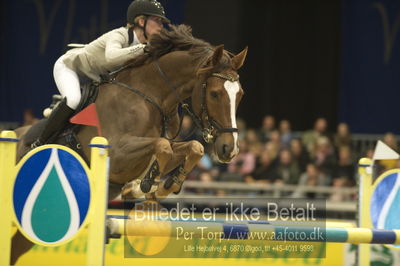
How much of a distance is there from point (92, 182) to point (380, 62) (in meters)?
8.49

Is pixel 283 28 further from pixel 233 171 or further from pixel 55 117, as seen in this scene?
pixel 55 117

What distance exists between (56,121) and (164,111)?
758 mm

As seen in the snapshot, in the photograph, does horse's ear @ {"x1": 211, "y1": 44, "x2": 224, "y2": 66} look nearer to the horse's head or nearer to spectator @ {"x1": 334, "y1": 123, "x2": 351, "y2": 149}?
the horse's head

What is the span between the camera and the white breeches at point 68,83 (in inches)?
185

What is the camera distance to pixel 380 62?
1123cm

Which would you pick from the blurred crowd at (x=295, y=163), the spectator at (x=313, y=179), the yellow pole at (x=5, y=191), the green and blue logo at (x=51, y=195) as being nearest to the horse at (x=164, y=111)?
the green and blue logo at (x=51, y=195)

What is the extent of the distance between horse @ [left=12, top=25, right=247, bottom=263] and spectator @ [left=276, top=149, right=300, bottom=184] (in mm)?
4269

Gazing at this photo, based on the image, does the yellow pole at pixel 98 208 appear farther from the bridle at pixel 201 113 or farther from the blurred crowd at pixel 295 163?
the blurred crowd at pixel 295 163

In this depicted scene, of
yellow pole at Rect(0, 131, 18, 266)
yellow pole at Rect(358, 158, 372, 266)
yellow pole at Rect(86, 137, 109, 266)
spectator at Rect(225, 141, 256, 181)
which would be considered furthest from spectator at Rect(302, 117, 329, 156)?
yellow pole at Rect(0, 131, 18, 266)

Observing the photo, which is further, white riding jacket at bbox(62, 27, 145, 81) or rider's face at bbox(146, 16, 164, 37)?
rider's face at bbox(146, 16, 164, 37)

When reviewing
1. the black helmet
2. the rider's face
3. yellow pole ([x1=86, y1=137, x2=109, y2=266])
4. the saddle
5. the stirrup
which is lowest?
yellow pole ([x1=86, y1=137, x2=109, y2=266])

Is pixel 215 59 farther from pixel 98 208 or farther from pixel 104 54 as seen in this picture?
pixel 98 208

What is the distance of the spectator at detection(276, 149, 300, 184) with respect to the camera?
884cm

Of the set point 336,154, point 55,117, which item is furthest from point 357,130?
point 55,117
